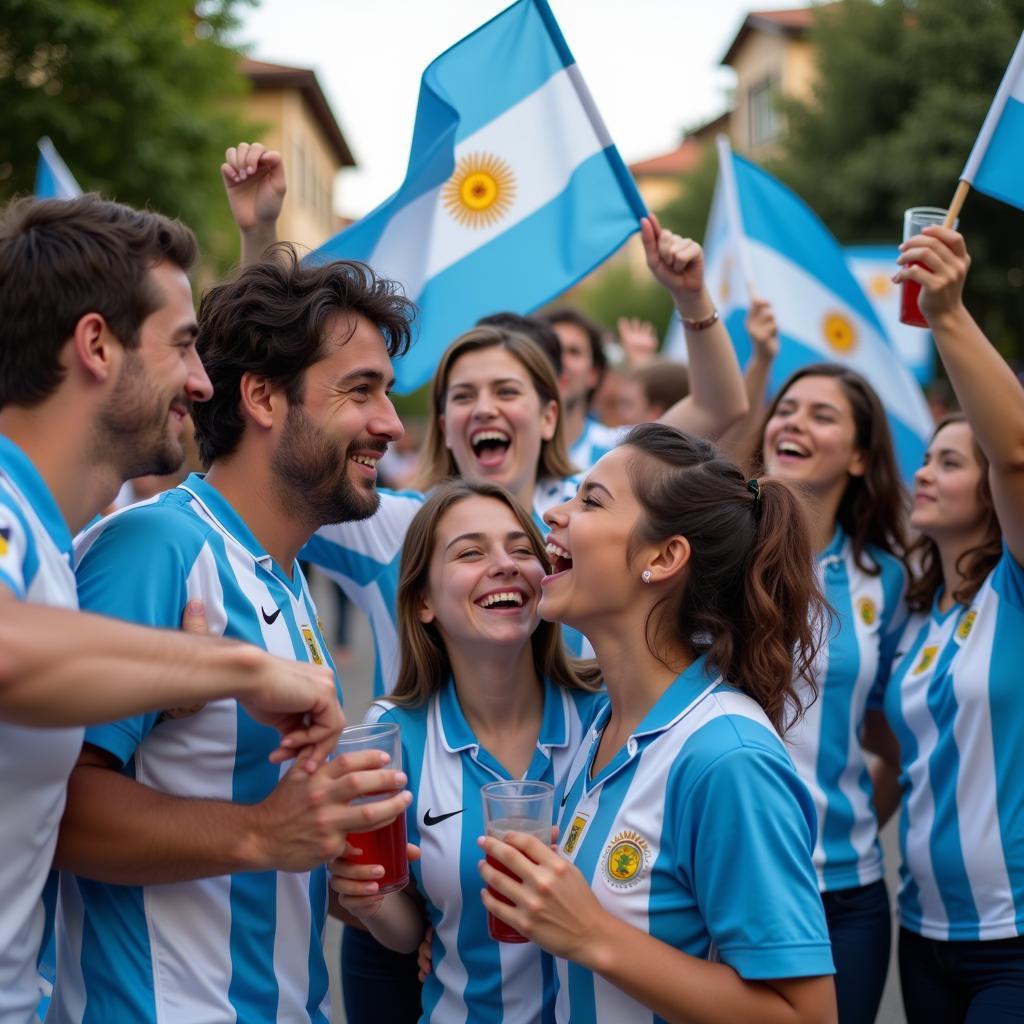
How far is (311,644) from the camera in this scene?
2506 millimetres

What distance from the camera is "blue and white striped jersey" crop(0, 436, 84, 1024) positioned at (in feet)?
5.88

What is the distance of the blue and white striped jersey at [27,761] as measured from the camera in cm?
179

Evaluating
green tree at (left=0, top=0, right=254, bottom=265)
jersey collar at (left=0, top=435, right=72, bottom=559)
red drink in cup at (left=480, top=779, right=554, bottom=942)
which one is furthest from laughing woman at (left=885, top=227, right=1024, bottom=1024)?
green tree at (left=0, top=0, right=254, bottom=265)

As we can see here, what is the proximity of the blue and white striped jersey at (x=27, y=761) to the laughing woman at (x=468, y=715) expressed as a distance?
2.68ft

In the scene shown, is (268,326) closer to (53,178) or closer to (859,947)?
(859,947)

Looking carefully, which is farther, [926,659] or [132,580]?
[926,659]

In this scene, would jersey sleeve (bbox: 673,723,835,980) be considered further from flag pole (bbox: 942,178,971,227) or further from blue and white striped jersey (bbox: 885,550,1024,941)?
flag pole (bbox: 942,178,971,227)

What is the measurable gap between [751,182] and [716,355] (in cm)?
261

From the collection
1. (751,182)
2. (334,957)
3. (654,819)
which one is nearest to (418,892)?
(654,819)

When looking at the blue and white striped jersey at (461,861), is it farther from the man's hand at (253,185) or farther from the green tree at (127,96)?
the green tree at (127,96)

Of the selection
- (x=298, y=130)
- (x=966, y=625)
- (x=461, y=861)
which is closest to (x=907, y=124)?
(x=966, y=625)

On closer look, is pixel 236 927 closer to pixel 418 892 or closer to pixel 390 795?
pixel 390 795

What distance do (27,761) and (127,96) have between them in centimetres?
1699

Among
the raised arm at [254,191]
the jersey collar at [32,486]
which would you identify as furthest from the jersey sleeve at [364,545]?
the jersey collar at [32,486]
